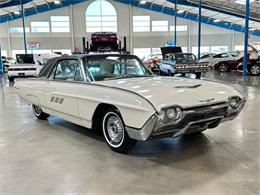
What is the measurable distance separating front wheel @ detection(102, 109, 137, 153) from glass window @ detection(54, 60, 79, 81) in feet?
3.48

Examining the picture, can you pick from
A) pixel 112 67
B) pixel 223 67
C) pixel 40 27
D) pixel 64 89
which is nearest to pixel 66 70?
pixel 64 89

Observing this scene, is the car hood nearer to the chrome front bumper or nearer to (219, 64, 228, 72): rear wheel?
the chrome front bumper

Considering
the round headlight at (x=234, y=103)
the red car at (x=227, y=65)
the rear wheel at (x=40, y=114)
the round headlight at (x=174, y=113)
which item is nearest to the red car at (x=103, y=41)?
the rear wheel at (x=40, y=114)

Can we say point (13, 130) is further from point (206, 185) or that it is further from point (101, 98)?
point (206, 185)

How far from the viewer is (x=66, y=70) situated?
4582 millimetres

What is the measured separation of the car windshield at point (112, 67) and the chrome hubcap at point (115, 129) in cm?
73

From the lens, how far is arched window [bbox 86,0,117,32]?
29.4 metres

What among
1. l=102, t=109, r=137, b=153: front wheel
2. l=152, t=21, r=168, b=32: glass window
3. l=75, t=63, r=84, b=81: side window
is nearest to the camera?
l=102, t=109, r=137, b=153: front wheel

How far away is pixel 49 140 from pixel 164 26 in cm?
2912

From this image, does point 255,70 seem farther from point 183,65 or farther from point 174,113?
point 174,113

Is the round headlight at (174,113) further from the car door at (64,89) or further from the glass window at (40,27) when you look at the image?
the glass window at (40,27)

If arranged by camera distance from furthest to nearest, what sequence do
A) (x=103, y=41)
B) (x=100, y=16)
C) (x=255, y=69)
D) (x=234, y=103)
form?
(x=100, y=16) → (x=255, y=69) → (x=103, y=41) → (x=234, y=103)

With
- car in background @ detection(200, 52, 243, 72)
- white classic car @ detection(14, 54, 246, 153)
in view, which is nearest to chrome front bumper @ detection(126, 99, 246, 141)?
white classic car @ detection(14, 54, 246, 153)

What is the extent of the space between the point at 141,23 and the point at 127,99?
2899 centimetres
